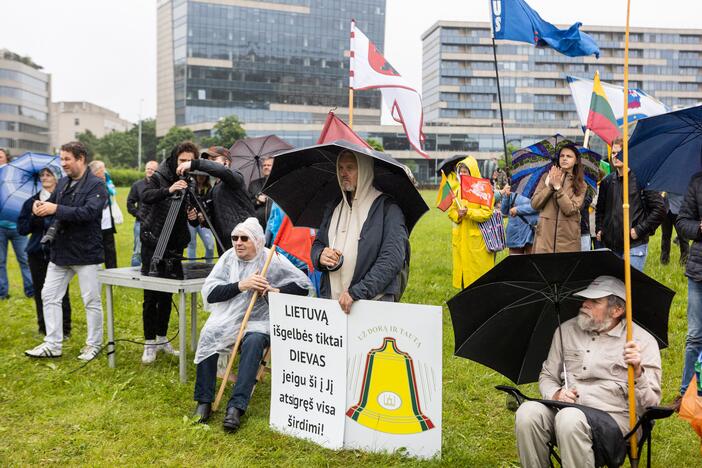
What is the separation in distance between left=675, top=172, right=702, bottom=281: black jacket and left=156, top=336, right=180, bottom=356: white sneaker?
4.68 m

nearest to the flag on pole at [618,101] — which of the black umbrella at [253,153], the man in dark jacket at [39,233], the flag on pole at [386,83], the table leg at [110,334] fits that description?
the flag on pole at [386,83]

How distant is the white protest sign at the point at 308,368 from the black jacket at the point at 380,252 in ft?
0.78

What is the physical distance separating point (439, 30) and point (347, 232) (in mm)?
109886

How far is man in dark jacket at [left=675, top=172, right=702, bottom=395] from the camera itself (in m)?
4.45

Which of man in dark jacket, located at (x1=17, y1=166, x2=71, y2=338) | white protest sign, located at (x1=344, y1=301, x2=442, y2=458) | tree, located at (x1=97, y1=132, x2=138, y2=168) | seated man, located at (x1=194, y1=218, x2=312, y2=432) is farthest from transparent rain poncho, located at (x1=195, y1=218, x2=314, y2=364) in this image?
tree, located at (x1=97, y1=132, x2=138, y2=168)

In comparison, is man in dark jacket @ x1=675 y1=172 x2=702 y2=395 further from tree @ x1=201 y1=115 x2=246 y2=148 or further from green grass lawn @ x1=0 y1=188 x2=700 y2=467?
tree @ x1=201 y1=115 x2=246 y2=148

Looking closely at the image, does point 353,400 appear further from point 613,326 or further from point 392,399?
point 613,326

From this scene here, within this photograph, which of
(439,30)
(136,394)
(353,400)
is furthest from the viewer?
(439,30)

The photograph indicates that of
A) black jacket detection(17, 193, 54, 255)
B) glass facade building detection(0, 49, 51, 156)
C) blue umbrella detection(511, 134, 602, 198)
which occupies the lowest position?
black jacket detection(17, 193, 54, 255)

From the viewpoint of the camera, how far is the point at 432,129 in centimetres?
9994

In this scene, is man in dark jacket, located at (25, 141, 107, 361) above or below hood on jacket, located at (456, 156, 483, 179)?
below

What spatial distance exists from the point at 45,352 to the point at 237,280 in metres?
2.66

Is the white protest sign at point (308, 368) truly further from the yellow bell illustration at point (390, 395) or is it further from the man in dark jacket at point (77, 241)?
the man in dark jacket at point (77, 241)

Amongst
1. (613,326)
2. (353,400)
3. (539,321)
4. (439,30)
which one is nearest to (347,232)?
(353,400)
